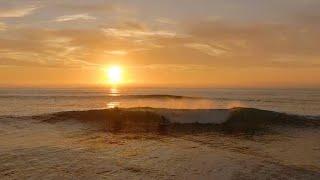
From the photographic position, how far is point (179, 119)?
29.7m

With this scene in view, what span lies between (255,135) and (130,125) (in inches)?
361

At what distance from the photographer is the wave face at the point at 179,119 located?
2792cm

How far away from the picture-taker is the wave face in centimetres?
2792

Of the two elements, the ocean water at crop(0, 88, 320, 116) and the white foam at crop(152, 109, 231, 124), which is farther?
the ocean water at crop(0, 88, 320, 116)

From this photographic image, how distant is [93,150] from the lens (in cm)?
1853

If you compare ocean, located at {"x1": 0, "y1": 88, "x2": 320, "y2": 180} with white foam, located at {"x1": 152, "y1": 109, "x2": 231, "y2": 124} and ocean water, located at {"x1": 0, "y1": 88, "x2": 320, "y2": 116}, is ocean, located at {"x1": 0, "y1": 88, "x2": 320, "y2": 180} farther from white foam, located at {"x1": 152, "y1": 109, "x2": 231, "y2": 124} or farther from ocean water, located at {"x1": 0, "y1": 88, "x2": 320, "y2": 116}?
ocean water, located at {"x1": 0, "y1": 88, "x2": 320, "y2": 116}

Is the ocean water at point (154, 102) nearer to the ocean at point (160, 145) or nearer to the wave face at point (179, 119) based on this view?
the wave face at point (179, 119)

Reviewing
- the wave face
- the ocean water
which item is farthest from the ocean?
the ocean water

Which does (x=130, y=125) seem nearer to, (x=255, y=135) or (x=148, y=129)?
(x=148, y=129)

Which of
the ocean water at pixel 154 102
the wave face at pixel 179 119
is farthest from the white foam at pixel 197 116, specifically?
the ocean water at pixel 154 102

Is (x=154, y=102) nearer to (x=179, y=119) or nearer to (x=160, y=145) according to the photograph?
(x=179, y=119)

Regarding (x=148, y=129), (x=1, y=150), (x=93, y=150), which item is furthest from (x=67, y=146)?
(x=148, y=129)

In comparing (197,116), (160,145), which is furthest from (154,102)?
(160,145)

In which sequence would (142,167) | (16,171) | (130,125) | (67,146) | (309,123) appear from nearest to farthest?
(16,171) < (142,167) < (67,146) < (130,125) < (309,123)
